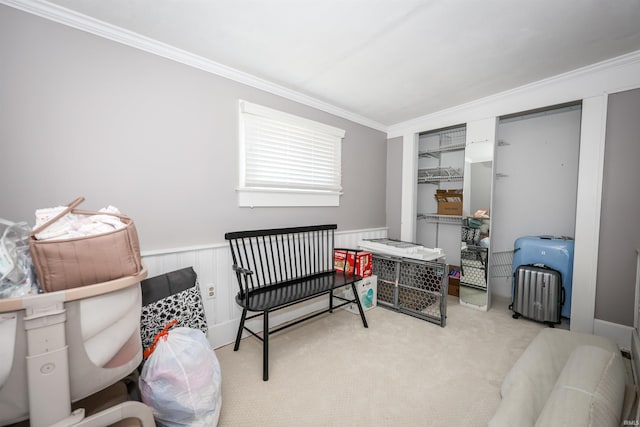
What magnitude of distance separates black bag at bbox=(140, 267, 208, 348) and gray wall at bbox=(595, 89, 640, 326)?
3.44 m

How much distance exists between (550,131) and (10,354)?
4.35 m

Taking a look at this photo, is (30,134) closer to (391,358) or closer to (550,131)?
(391,358)

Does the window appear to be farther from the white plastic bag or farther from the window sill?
the white plastic bag

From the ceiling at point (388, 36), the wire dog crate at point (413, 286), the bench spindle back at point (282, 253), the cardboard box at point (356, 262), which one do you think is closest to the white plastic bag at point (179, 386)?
the bench spindle back at point (282, 253)

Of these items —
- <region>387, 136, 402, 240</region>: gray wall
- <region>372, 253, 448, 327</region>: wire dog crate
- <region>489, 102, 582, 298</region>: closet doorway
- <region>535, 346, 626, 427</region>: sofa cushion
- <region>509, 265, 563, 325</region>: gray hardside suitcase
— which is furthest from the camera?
<region>387, 136, 402, 240</region>: gray wall

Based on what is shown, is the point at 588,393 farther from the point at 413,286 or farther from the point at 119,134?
the point at 119,134

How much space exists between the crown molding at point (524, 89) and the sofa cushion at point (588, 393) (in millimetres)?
2247

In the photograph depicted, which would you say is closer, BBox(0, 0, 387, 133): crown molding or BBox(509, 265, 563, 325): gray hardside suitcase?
BBox(0, 0, 387, 133): crown molding

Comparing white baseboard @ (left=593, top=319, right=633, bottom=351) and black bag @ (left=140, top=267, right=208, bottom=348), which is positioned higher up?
black bag @ (left=140, top=267, right=208, bottom=348)

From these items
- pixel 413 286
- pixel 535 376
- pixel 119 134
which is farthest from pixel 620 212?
pixel 119 134

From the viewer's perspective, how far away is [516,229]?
10.3ft

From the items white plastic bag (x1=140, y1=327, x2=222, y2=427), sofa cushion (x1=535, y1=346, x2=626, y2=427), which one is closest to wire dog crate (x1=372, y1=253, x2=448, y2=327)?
sofa cushion (x1=535, y1=346, x2=626, y2=427)

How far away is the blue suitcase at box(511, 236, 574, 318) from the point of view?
2498 mm

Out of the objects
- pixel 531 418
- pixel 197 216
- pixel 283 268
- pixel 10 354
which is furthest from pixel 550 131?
pixel 10 354
